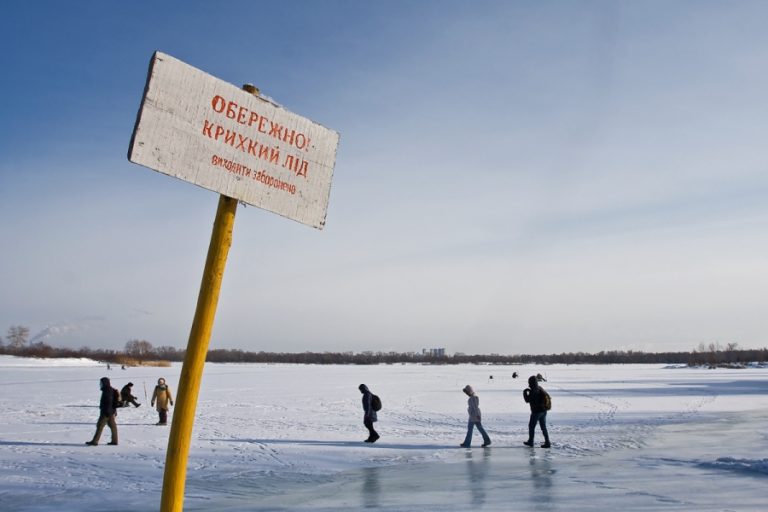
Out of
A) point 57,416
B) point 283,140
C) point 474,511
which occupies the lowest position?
point 57,416

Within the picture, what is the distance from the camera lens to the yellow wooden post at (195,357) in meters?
2.07

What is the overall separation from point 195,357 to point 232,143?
0.84 m

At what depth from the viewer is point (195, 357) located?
Result: 2123 millimetres

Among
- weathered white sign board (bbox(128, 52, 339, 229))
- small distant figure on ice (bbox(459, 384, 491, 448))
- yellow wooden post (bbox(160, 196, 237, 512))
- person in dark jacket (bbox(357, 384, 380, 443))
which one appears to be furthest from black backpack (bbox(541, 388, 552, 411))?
yellow wooden post (bbox(160, 196, 237, 512))

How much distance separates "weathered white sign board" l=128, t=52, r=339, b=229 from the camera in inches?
78.5

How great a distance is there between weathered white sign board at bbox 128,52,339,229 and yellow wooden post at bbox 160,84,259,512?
0.39 ft

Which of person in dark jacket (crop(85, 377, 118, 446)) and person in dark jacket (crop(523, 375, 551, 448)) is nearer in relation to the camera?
person in dark jacket (crop(85, 377, 118, 446))

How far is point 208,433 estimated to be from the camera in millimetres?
13227

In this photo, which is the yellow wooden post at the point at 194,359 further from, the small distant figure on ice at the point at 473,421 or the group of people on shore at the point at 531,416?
the small distant figure on ice at the point at 473,421

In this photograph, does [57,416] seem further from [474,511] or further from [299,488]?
[474,511]

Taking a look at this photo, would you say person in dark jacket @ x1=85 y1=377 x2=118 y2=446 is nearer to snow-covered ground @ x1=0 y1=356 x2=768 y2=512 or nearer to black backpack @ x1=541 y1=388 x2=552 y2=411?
snow-covered ground @ x1=0 y1=356 x2=768 y2=512

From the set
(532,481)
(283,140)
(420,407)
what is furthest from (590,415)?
(283,140)

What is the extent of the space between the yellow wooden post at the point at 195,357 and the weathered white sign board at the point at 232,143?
0.39ft

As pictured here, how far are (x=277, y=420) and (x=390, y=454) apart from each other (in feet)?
19.9
